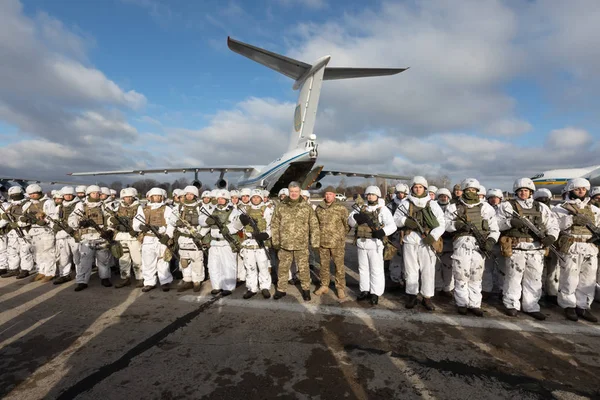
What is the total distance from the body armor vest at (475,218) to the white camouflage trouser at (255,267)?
328cm

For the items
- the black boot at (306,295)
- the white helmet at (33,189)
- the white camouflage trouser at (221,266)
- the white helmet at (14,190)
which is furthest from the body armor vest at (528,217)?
the white helmet at (14,190)

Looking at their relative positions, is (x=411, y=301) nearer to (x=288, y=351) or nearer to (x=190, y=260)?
(x=288, y=351)

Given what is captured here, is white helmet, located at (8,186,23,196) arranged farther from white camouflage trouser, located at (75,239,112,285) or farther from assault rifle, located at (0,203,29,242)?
white camouflage trouser, located at (75,239,112,285)

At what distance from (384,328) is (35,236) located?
7613mm

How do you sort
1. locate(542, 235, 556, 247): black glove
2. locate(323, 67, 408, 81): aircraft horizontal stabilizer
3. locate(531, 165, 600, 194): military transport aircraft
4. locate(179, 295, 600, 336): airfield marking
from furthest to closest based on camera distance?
1. locate(531, 165, 600, 194): military transport aircraft
2. locate(323, 67, 408, 81): aircraft horizontal stabilizer
3. locate(542, 235, 556, 247): black glove
4. locate(179, 295, 600, 336): airfield marking

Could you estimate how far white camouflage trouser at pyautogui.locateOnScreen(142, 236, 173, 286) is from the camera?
18.2 ft

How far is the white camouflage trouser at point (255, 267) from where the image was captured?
202 inches

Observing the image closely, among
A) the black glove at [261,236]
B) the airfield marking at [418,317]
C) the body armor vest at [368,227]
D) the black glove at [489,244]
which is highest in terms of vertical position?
the body armor vest at [368,227]

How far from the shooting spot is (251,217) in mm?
5312

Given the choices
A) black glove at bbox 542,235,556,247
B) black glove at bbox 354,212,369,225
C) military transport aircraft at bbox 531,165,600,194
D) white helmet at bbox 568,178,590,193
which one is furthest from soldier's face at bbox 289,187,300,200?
military transport aircraft at bbox 531,165,600,194

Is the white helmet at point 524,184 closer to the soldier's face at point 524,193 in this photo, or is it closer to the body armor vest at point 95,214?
the soldier's face at point 524,193

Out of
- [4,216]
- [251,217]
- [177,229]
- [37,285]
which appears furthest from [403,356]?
[4,216]

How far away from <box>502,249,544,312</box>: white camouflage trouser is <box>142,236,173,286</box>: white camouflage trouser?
237 inches

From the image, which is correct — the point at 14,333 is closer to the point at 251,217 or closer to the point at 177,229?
the point at 177,229
